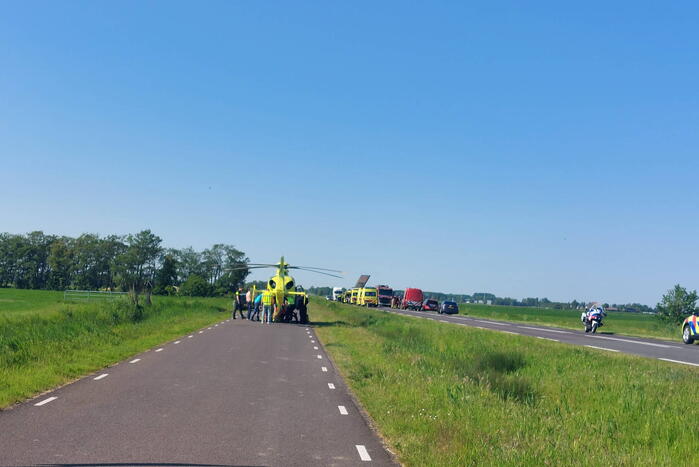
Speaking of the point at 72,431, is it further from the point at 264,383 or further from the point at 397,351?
the point at 397,351

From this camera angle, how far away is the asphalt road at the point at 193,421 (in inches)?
292

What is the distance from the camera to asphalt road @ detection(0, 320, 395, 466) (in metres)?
7.42

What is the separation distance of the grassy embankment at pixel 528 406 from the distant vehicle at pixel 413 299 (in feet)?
202

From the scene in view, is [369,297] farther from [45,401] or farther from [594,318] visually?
[45,401]

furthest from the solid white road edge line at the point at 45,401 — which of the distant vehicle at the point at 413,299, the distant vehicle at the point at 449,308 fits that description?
the distant vehicle at the point at 413,299

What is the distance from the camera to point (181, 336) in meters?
26.1

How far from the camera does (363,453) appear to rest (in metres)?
8.02

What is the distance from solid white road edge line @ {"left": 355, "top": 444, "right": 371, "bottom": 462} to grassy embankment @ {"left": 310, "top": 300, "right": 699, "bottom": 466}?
17.4 inches

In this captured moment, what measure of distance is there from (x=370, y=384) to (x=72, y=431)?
690cm

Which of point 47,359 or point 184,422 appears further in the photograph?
point 47,359

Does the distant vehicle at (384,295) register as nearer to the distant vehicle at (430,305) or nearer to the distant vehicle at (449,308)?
the distant vehicle at (430,305)

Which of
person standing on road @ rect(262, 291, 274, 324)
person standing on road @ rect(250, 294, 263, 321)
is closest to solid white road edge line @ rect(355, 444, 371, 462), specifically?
person standing on road @ rect(262, 291, 274, 324)

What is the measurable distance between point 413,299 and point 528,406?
7194 centimetres

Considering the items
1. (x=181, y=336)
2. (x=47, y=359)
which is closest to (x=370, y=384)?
(x=47, y=359)
